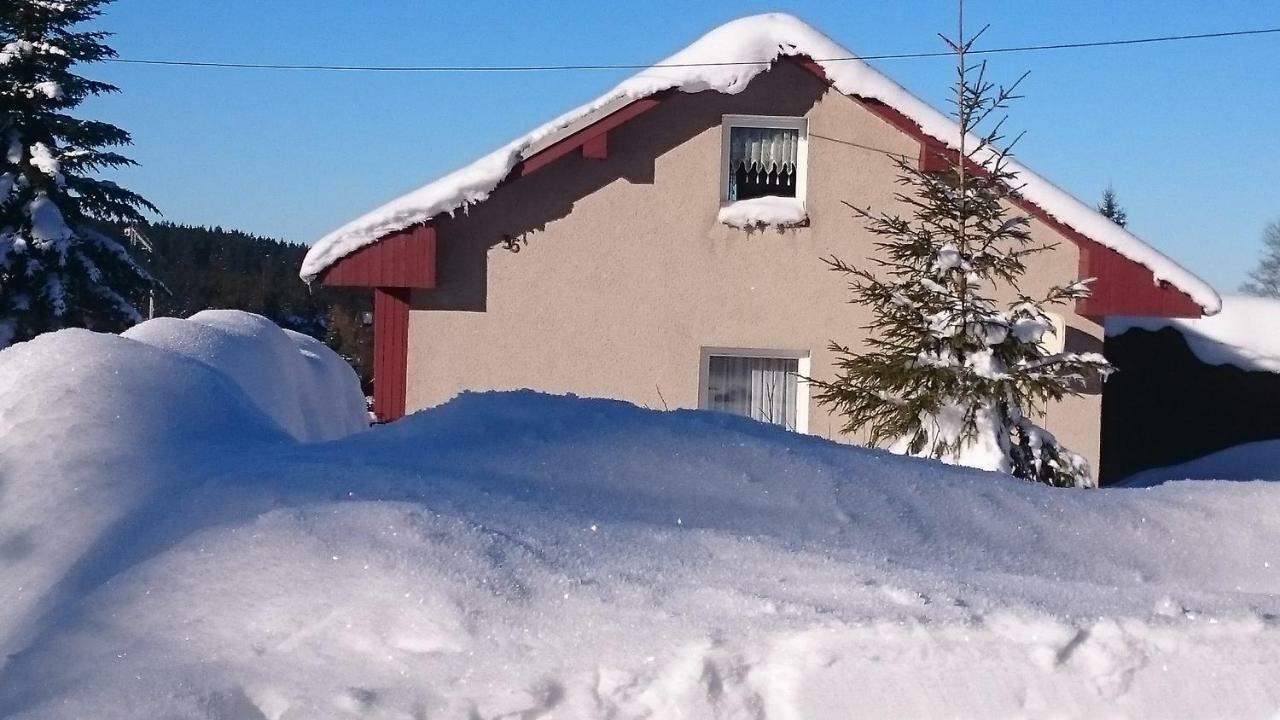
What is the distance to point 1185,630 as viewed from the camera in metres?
2.14

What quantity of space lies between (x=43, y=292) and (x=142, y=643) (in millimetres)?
21288

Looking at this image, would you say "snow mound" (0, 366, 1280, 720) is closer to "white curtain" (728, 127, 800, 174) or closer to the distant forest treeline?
"white curtain" (728, 127, 800, 174)

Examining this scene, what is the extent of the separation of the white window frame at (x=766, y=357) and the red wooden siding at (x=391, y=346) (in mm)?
2691

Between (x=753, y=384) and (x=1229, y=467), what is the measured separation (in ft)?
26.1

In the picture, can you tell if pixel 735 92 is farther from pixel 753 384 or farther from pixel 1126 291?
pixel 1126 291

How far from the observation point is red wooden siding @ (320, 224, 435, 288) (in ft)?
31.7

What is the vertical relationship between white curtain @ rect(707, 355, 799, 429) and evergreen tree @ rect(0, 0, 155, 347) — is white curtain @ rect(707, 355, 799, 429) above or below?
below

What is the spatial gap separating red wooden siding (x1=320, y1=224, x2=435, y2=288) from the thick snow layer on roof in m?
9.77

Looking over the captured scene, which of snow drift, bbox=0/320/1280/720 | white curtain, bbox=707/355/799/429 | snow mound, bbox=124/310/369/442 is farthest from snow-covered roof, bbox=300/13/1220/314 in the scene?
snow drift, bbox=0/320/1280/720

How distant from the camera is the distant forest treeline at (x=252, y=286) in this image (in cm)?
4431

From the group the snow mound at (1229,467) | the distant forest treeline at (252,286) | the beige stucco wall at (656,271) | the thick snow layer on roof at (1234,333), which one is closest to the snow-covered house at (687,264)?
the beige stucco wall at (656,271)

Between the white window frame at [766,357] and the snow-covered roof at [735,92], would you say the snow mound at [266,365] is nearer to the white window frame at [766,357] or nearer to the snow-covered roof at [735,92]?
the snow-covered roof at [735,92]

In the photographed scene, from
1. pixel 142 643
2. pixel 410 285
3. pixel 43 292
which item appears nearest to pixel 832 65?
pixel 410 285

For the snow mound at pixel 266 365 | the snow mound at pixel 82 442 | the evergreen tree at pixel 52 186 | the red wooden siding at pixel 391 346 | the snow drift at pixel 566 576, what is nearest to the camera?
the snow drift at pixel 566 576
